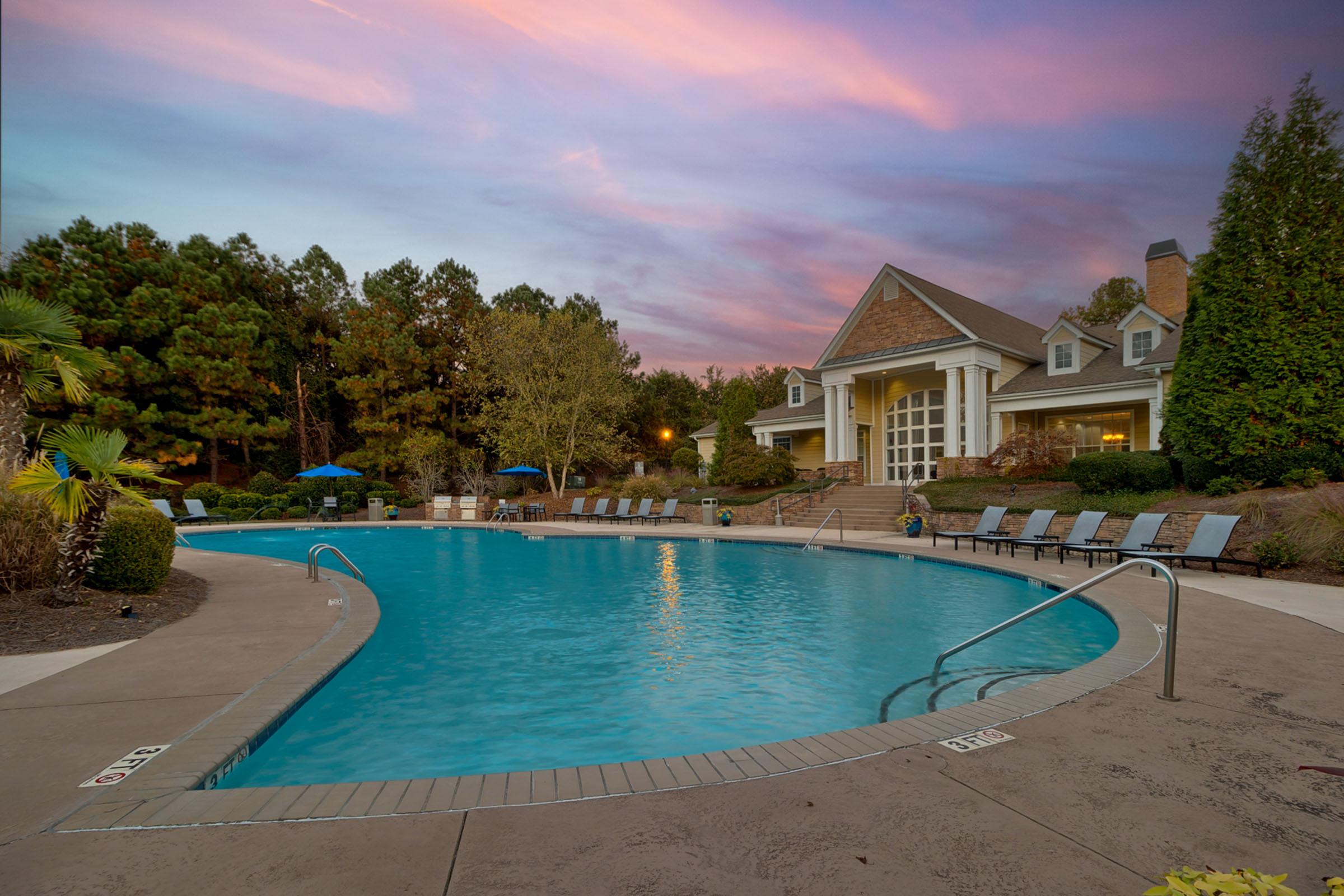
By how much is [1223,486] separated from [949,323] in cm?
1207

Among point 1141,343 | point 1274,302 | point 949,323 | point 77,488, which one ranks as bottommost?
point 77,488

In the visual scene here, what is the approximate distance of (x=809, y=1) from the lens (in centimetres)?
1131

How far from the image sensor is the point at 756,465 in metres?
24.3

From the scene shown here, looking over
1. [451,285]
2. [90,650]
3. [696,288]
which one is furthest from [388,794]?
[451,285]

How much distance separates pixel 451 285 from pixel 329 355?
26.2 feet

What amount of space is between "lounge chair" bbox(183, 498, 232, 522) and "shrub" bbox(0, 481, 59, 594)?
17.0 meters

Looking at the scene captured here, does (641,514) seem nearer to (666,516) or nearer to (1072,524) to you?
(666,516)

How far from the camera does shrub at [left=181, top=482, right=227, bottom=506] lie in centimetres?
2522

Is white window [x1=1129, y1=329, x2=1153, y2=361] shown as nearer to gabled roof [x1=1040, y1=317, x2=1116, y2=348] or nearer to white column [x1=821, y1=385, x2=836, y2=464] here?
gabled roof [x1=1040, y1=317, x2=1116, y2=348]

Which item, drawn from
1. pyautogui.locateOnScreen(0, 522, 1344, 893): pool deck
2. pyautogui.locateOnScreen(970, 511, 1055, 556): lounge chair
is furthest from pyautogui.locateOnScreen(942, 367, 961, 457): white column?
pyautogui.locateOnScreen(0, 522, 1344, 893): pool deck

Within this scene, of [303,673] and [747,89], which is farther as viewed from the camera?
[747,89]

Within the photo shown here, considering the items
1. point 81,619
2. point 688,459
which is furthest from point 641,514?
point 81,619

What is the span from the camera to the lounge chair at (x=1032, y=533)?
12.6 metres

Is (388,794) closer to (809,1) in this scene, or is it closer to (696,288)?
(809,1)
